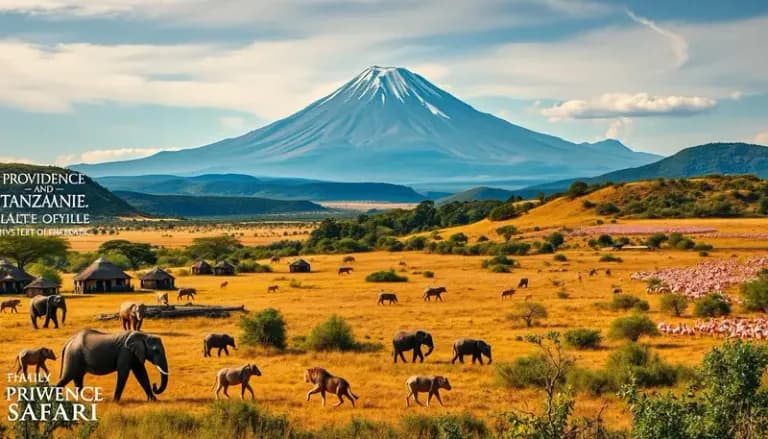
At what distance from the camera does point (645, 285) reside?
49531 millimetres

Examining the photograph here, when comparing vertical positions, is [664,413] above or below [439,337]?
above

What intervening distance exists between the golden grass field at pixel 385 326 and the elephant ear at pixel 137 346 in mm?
1313

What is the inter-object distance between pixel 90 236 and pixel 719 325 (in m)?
138

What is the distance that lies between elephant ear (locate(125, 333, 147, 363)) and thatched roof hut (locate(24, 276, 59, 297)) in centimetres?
3673

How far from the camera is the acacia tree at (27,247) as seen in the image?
67.0m

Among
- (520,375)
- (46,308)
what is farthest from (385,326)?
(46,308)

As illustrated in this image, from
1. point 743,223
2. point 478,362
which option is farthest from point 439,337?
point 743,223

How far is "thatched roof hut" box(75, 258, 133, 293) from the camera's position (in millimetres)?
56719

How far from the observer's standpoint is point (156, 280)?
59094 millimetres

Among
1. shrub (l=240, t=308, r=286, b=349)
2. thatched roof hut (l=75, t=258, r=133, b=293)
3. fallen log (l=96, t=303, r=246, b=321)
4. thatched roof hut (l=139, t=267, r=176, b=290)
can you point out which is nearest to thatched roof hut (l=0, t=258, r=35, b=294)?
thatched roof hut (l=75, t=258, r=133, b=293)

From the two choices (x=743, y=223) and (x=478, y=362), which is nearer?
(x=478, y=362)

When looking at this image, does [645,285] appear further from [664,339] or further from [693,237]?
[693,237]

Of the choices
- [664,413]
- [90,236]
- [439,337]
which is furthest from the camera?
[90,236]

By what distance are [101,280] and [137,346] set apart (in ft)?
131
